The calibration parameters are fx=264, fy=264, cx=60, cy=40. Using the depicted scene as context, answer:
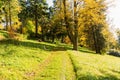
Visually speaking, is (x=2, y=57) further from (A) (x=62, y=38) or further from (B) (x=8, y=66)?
(A) (x=62, y=38)

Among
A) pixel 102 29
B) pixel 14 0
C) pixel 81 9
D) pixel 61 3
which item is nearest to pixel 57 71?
pixel 81 9

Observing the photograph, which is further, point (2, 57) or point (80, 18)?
point (80, 18)

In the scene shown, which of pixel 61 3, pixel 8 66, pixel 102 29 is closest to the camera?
pixel 8 66

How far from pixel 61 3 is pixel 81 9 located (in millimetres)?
4477

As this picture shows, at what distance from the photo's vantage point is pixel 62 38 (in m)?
84.8

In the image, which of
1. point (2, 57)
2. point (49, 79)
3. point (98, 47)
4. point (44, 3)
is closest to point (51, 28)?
point (44, 3)

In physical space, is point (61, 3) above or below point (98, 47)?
above

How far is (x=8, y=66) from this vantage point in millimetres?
19406

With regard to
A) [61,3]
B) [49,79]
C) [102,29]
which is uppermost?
[61,3]

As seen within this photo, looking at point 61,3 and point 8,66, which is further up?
point 61,3

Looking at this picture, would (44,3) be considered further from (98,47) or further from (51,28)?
(98,47)

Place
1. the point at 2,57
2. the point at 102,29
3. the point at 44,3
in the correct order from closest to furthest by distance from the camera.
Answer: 1. the point at 2,57
2. the point at 102,29
3. the point at 44,3

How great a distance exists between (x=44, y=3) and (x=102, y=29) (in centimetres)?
2454

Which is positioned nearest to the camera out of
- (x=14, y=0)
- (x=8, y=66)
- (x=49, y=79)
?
(x=49, y=79)
